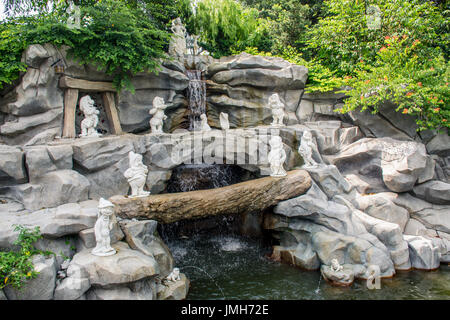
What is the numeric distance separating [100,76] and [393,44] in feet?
33.9

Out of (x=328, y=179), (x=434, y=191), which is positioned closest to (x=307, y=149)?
(x=328, y=179)

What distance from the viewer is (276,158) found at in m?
8.90

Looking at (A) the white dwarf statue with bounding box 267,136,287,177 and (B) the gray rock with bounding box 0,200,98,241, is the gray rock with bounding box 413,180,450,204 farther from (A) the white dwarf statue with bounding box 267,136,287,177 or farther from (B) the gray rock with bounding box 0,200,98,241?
(B) the gray rock with bounding box 0,200,98,241

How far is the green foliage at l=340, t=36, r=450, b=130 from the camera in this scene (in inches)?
393

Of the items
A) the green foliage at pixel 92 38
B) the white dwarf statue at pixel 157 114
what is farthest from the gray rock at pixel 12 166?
the white dwarf statue at pixel 157 114

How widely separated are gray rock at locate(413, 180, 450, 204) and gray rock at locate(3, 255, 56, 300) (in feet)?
35.4

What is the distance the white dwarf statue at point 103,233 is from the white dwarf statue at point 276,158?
15.3 feet

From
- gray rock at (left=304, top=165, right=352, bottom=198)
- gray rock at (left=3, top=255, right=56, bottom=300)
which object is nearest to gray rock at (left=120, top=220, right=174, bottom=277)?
gray rock at (left=3, top=255, right=56, bottom=300)

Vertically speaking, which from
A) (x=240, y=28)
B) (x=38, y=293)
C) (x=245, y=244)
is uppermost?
(x=240, y=28)

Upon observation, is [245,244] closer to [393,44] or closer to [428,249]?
[428,249]

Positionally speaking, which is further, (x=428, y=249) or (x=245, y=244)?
(x=245, y=244)

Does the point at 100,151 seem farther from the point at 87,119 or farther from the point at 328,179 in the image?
the point at 328,179

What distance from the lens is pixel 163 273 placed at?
6926 millimetres
